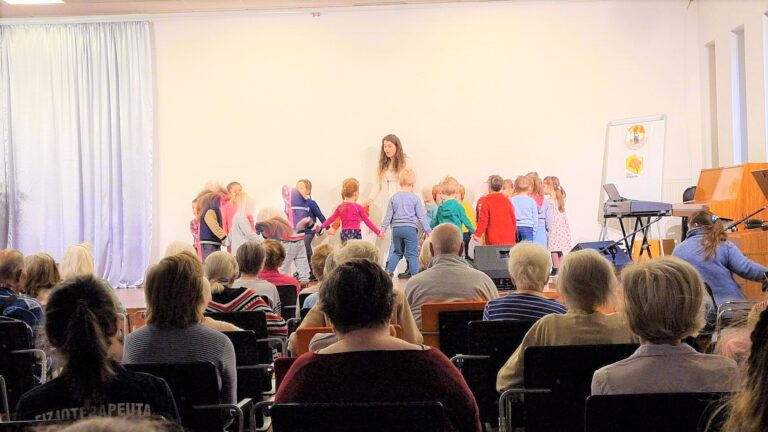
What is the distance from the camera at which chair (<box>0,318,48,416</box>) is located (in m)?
3.79

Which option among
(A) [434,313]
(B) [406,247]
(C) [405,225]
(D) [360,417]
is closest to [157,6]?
(C) [405,225]

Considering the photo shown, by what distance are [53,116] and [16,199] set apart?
1.40m

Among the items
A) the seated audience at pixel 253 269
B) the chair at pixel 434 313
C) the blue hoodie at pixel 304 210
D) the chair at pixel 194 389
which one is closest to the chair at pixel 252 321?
the chair at pixel 434 313

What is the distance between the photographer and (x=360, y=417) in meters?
1.92

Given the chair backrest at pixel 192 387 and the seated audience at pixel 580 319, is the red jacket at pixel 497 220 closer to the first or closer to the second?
the seated audience at pixel 580 319

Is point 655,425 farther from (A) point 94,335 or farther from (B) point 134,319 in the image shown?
(B) point 134,319

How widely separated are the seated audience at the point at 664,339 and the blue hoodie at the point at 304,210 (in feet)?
32.0

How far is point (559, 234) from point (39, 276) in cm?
857

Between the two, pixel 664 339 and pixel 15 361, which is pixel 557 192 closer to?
pixel 15 361

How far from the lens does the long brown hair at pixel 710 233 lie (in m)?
5.54

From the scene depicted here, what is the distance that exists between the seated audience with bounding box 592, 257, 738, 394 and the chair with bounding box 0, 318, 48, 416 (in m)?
2.60

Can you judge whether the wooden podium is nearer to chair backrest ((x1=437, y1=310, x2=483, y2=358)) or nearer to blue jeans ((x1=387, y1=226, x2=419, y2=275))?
blue jeans ((x1=387, y1=226, x2=419, y2=275))

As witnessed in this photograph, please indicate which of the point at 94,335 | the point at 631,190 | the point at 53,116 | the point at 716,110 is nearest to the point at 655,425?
the point at 94,335

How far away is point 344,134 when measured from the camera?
42.1 feet
